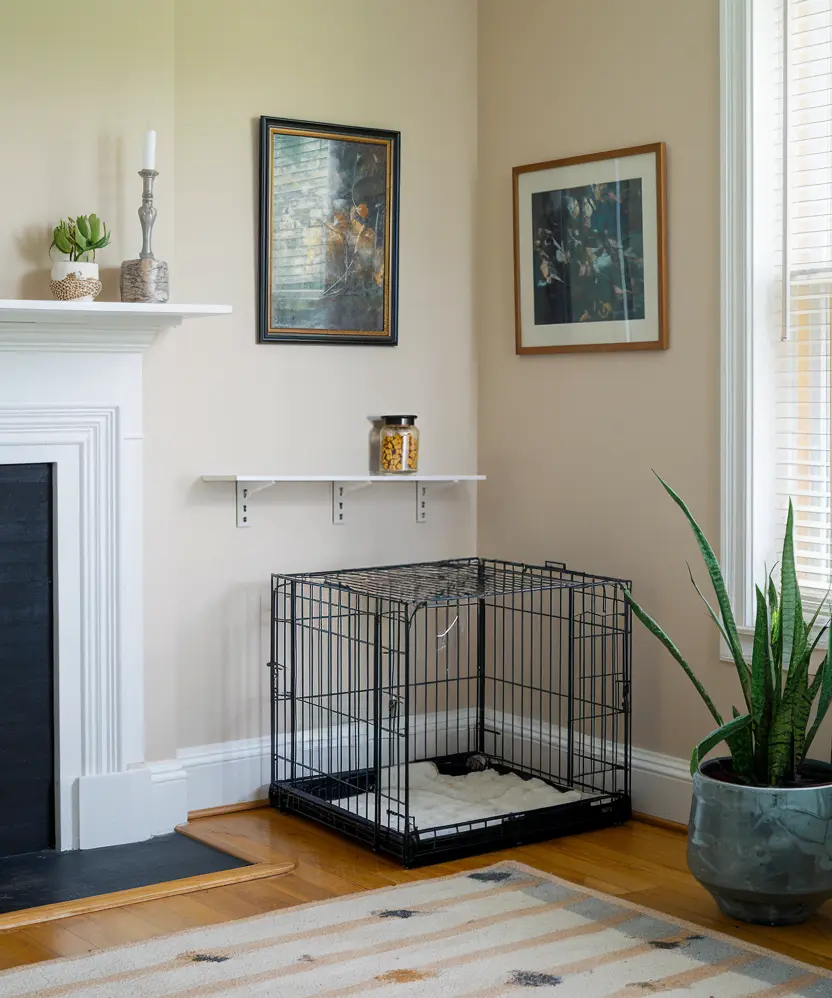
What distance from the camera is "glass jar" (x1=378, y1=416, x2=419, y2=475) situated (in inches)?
145

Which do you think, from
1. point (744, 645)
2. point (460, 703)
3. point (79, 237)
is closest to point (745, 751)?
point (744, 645)

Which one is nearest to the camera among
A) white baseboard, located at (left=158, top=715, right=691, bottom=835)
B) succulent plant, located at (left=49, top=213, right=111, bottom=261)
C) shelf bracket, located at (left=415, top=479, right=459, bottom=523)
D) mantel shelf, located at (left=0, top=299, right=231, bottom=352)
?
mantel shelf, located at (left=0, top=299, right=231, bottom=352)

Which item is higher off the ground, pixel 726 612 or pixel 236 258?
pixel 236 258

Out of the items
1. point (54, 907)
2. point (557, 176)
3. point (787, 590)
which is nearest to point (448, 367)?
point (557, 176)

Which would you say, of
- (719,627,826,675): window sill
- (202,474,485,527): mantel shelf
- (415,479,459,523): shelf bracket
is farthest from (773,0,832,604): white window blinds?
(415,479,459,523): shelf bracket

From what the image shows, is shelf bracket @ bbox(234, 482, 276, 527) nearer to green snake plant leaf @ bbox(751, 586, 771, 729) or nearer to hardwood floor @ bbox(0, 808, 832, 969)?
hardwood floor @ bbox(0, 808, 832, 969)

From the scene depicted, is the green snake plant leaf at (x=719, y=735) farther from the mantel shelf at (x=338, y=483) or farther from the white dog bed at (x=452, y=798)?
the mantel shelf at (x=338, y=483)

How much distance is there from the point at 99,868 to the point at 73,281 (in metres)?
1.44

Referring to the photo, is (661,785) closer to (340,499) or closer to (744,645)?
(744,645)

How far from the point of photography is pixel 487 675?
397cm

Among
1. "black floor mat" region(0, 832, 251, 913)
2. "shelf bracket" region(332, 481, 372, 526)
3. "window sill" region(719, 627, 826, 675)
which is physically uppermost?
"shelf bracket" region(332, 481, 372, 526)

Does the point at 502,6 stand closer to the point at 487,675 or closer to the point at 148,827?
the point at 487,675

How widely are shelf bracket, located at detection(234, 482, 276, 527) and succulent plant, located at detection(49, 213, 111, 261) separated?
0.82m

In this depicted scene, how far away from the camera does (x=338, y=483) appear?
369 cm
